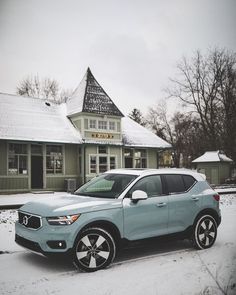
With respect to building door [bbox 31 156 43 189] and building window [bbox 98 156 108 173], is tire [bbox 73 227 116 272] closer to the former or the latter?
building door [bbox 31 156 43 189]

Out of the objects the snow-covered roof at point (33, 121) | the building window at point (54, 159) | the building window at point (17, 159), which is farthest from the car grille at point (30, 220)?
the building window at point (54, 159)

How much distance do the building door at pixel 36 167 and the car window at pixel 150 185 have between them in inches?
725

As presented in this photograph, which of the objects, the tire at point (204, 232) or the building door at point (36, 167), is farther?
the building door at point (36, 167)

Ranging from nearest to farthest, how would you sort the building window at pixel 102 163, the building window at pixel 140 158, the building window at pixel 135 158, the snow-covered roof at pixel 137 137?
the building window at pixel 102 163 → the snow-covered roof at pixel 137 137 → the building window at pixel 135 158 → the building window at pixel 140 158

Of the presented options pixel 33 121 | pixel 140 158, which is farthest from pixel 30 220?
pixel 140 158

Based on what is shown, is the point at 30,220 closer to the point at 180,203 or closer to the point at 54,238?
the point at 54,238

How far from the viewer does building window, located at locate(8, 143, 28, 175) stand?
22781 mm

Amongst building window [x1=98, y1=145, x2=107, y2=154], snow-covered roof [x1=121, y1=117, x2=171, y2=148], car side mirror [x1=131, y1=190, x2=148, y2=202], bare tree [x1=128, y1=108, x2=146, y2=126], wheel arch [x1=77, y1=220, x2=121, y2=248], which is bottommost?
wheel arch [x1=77, y1=220, x2=121, y2=248]

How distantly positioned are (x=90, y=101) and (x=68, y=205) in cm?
2182

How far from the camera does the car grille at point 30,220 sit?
560 cm

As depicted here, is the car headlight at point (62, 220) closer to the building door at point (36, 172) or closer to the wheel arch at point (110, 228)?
the wheel arch at point (110, 228)

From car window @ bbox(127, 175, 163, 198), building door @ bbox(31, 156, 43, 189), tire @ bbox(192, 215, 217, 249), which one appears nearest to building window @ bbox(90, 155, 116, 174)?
building door @ bbox(31, 156, 43, 189)

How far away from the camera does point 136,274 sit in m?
5.36

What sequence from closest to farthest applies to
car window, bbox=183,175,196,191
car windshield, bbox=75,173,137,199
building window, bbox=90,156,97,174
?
car windshield, bbox=75,173,137,199 < car window, bbox=183,175,196,191 < building window, bbox=90,156,97,174
